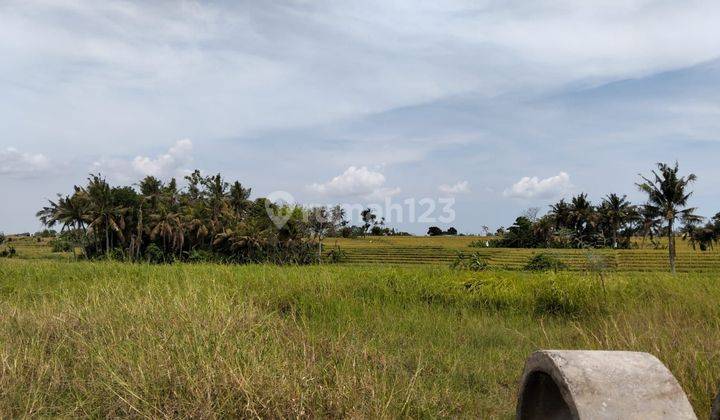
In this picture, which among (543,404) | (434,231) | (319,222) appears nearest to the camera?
(543,404)

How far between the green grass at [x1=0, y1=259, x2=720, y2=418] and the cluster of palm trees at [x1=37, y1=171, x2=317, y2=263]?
44.4 meters

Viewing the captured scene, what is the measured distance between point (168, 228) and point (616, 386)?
5679 centimetres

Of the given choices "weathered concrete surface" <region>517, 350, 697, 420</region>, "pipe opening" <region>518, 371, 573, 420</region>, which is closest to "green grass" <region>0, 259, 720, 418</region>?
"pipe opening" <region>518, 371, 573, 420</region>

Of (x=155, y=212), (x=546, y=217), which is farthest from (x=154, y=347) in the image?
(x=546, y=217)

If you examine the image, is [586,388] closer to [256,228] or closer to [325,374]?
[325,374]

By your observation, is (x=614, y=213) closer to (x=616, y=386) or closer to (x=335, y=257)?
(x=335, y=257)

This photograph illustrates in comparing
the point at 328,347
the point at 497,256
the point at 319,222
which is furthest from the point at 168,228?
the point at 328,347

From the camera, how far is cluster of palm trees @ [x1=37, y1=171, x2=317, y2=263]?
5628cm

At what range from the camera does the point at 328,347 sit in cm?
624

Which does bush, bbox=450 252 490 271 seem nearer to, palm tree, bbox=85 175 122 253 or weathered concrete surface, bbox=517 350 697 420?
weathered concrete surface, bbox=517 350 697 420

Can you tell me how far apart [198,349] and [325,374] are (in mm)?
1087

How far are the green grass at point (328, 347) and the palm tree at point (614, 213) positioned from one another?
223ft

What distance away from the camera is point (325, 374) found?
4.80 m

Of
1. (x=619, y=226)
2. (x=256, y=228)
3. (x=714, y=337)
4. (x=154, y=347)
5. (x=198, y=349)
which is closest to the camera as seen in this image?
(x=198, y=349)
